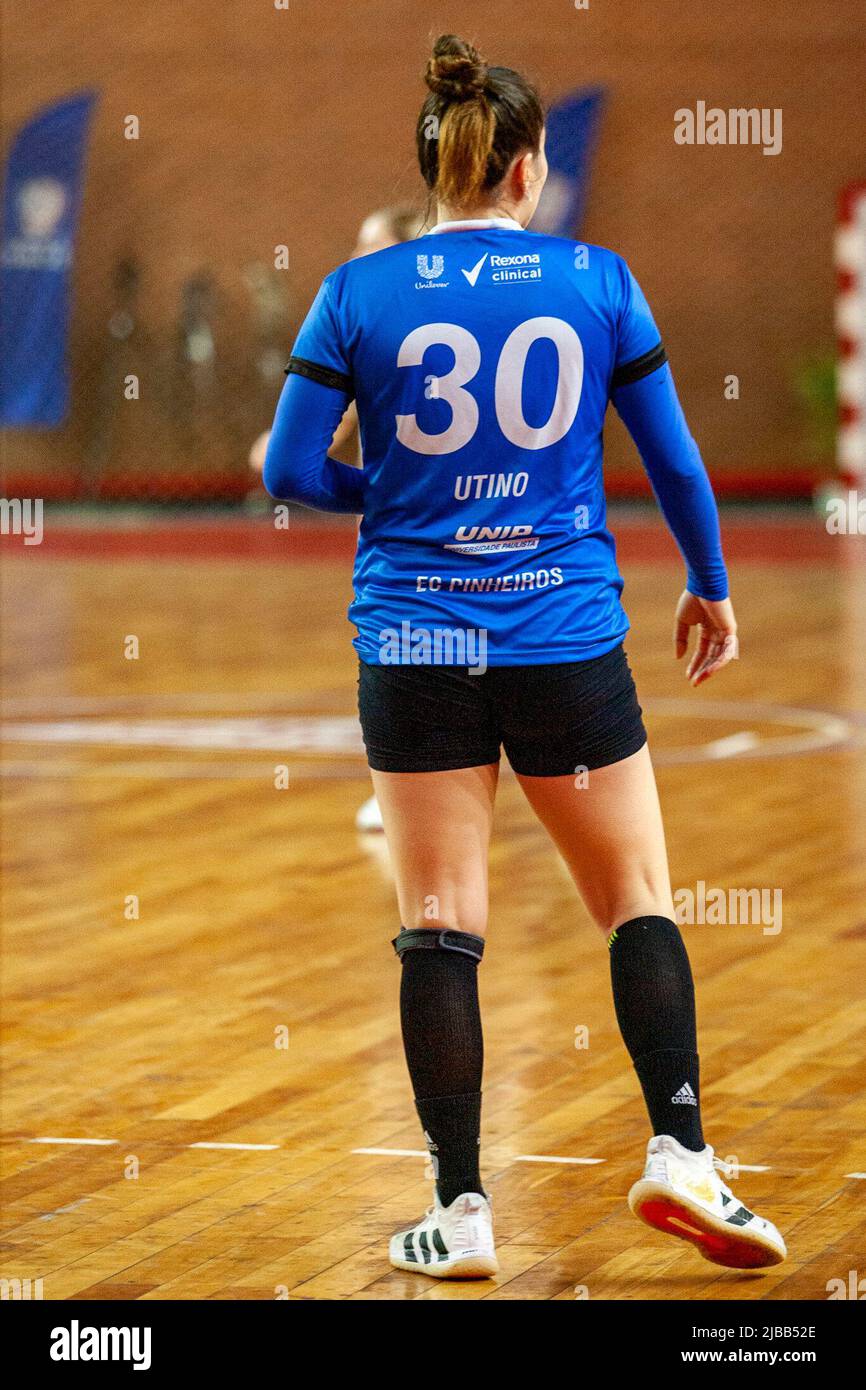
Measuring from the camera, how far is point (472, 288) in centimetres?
248

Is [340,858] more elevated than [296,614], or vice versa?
[296,614]

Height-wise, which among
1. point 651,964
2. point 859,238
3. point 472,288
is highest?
point 859,238

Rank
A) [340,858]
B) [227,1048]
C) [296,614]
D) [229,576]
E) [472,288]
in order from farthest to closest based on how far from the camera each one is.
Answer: [229,576], [296,614], [340,858], [227,1048], [472,288]

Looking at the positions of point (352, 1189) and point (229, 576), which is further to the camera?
point (229, 576)

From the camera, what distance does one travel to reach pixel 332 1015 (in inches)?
156

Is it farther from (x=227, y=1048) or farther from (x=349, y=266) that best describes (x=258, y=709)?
(x=349, y=266)

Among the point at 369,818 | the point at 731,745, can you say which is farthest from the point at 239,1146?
the point at 731,745

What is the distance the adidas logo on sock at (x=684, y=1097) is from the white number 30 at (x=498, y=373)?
79 cm

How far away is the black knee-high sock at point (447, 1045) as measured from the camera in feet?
8.63

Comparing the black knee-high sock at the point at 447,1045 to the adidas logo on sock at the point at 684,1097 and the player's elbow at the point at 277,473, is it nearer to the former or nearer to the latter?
the adidas logo on sock at the point at 684,1097

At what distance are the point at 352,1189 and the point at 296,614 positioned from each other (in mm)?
8069

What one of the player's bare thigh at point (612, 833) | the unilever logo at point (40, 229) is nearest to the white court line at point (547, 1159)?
the player's bare thigh at point (612, 833)

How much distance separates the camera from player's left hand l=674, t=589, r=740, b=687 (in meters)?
2.71

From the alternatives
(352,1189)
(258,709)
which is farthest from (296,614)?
(352,1189)
